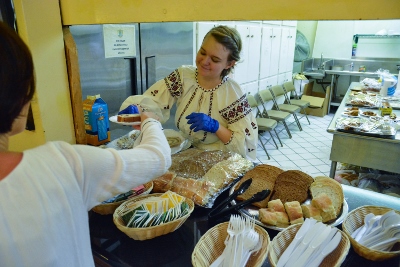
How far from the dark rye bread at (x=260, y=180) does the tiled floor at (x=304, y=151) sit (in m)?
2.04

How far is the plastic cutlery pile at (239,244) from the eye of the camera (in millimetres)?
781

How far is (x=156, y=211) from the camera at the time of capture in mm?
977

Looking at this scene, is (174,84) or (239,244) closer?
(239,244)

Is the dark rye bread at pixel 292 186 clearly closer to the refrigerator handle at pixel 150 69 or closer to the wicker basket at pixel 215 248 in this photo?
the wicker basket at pixel 215 248

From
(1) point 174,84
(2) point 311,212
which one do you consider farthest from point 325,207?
(1) point 174,84

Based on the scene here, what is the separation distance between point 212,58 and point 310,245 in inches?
39.6

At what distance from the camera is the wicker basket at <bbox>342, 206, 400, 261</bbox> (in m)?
0.83

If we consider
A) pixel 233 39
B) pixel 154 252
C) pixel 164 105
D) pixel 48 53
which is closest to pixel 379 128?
pixel 233 39

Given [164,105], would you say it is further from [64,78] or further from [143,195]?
[143,195]

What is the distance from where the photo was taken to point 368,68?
6.26 meters

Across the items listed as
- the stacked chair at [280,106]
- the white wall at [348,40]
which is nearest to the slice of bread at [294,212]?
the stacked chair at [280,106]

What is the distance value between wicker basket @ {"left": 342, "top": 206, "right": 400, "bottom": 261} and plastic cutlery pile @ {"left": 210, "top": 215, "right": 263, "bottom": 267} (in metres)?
0.29

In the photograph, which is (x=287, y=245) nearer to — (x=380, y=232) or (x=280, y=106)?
(x=380, y=232)

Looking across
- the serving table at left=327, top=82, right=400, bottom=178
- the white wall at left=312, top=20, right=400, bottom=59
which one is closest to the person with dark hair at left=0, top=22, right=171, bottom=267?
the serving table at left=327, top=82, right=400, bottom=178
